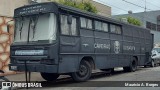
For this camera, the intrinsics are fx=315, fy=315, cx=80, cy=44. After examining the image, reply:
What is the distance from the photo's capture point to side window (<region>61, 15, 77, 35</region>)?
12859 millimetres

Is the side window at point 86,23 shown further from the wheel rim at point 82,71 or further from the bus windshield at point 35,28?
the bus windshield at point 35,28

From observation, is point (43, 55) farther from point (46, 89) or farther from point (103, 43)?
point (103, 43)

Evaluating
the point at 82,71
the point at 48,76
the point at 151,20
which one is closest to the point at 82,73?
the point at 82,71

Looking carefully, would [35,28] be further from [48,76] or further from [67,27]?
[48,76]

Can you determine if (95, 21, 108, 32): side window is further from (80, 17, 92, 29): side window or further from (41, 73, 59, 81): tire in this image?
(41, 73, 59, 81): tire

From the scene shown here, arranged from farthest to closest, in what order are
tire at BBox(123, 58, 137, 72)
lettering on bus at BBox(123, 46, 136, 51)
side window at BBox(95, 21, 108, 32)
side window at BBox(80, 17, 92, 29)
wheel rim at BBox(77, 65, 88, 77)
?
tire at BBox(123, 58, 137, 72) < lettering on bus at BBox(123, 46, 136, 51) < side window at BBox(95, 21, 108, 32) < side window at BBox(80, 17, 92, 29) < wheel rim at BBox(77, 65, 88, 77)

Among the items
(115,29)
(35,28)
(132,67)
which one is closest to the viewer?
(35,28)

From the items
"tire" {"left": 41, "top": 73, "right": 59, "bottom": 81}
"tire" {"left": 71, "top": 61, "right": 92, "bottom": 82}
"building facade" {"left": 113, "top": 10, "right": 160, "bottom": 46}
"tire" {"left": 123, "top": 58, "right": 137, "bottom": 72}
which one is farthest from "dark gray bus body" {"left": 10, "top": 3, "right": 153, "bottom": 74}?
"building facade" {"left": 113, "top": 10, "right": 160, "bottom": 46}

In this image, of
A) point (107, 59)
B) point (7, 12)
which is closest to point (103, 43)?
point (107, 59)

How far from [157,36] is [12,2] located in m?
41.8

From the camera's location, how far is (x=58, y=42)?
12.4 m

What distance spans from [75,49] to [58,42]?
1.29 metres

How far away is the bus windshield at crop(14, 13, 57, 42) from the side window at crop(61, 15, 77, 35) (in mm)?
489

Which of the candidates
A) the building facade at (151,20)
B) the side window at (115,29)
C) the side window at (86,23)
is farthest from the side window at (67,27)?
the building facade at (151,20)
